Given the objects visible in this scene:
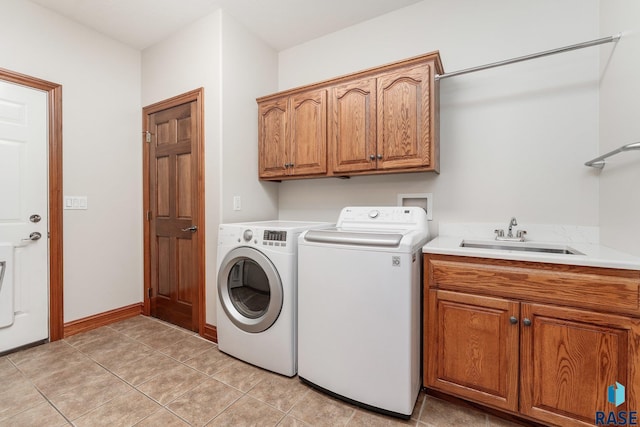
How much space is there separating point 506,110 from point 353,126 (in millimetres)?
1036

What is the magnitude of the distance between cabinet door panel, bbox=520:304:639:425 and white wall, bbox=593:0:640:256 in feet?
1.32

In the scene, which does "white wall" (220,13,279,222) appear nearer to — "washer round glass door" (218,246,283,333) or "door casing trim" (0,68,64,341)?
"washer round glass door" (218,246,283,333)

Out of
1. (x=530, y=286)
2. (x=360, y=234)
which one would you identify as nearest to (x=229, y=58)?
(x=360, y=234)

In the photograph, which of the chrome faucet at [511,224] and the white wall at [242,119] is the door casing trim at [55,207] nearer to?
the white wall at [242,119]

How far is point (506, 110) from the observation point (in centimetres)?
192

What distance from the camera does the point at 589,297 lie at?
1.22 m

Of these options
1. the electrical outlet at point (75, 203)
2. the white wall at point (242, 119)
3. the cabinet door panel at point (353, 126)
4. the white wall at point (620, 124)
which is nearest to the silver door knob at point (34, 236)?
the electrical outlet at point (75, 203)

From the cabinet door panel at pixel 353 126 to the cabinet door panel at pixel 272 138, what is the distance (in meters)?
0.47

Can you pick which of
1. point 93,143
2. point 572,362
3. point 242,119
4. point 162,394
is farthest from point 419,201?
point 93,143

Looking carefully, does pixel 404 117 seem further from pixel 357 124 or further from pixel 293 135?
pixel 293 135

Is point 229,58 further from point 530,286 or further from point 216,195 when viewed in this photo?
point 530,286

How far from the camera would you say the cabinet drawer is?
1173 mm

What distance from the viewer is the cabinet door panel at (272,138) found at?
244 cm

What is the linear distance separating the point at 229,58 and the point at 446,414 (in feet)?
9.41
